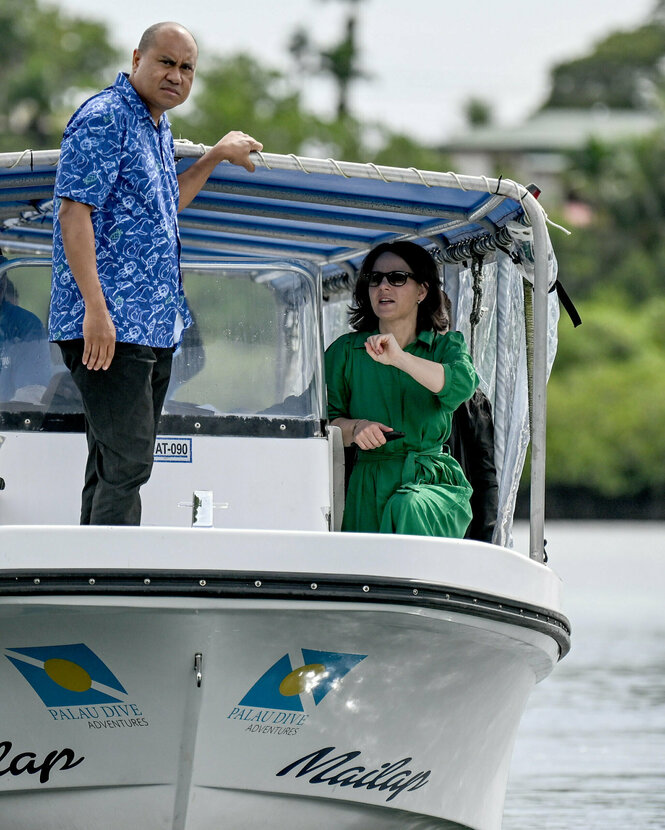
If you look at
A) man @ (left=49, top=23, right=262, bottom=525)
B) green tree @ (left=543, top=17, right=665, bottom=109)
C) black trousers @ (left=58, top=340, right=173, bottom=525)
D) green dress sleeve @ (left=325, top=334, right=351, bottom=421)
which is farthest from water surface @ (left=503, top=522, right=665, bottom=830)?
green tree @ (left=543, top=17, right=665, bottom=109)

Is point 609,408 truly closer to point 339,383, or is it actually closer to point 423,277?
point 339,383

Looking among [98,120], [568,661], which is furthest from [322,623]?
[568,661]

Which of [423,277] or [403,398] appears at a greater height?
[423,277]

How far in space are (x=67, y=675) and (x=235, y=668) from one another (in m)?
0.50

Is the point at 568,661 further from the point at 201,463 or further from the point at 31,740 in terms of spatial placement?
the point at 31,740

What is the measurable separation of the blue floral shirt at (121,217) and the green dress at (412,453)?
102 cm

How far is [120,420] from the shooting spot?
5250 mm

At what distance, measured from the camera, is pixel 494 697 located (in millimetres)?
5789

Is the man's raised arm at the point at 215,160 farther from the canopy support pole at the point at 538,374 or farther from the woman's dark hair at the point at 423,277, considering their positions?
the canopy support pole at the point at 538,374

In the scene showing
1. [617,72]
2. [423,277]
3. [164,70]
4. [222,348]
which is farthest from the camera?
[617,72]

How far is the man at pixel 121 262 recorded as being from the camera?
5133 millimetres

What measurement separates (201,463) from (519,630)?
1.33 metres

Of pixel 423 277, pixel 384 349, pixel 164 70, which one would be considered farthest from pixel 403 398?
pixel 164 70

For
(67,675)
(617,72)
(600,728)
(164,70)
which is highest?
(617,72)
